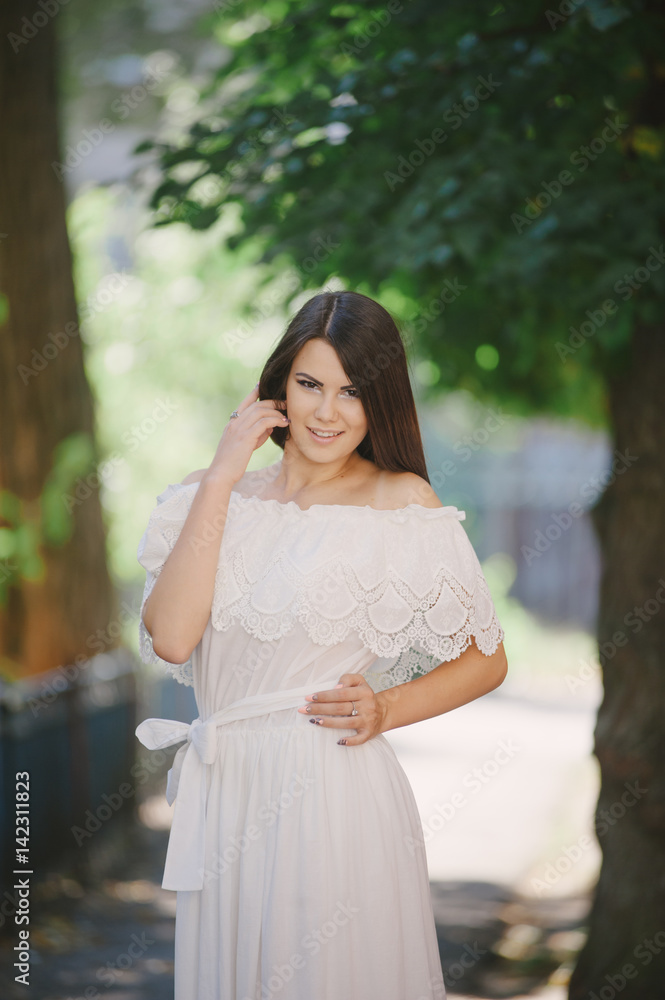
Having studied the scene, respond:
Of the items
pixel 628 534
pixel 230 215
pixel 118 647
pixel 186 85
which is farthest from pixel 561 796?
pixel 186 85

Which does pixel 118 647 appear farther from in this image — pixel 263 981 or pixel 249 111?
pixel 263 981

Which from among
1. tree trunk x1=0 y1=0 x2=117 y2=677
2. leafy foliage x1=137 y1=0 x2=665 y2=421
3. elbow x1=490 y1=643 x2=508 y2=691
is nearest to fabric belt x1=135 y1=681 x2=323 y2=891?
elbow x1=490 y1=643 x2=508 y2=691

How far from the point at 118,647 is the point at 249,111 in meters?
4.07

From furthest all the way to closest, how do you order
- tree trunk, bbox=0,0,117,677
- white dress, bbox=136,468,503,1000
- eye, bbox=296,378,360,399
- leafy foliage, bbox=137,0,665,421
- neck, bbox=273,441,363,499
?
1. tree trunk, bbox=0,0,117,677
2. leafy foliage, bbox=137,0,665,421
3. neck, bbox=273,441,363,499
4. eye, bbox=296,378,360,399
5. white dress, bbox=136,468,503,1000

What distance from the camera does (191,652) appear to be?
2139 mm

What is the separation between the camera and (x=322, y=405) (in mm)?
2145

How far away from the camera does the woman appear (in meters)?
2.06

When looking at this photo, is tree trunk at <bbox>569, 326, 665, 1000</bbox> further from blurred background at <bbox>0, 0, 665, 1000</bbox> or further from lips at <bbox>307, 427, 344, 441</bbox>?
lips at <bbox>307, 427, 344, 441</bbox>

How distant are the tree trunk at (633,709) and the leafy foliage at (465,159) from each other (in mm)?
282

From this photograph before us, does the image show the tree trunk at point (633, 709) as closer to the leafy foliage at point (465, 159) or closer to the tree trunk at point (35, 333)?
the leafy foliage at point (465, 159)

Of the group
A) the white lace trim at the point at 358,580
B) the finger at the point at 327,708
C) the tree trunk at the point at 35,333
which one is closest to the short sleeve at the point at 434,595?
the white lace trim at the point at 358,580

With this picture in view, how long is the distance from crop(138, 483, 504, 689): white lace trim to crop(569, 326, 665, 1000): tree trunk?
196 cm

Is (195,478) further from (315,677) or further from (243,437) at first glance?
(315,677)

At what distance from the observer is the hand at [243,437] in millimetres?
2107
